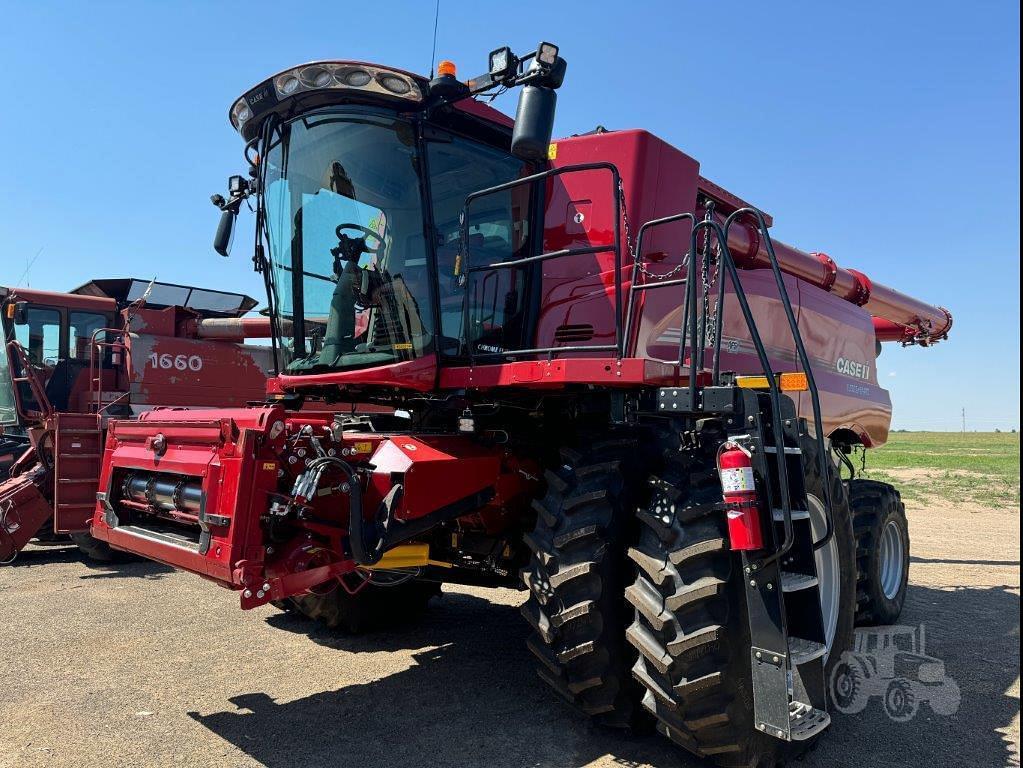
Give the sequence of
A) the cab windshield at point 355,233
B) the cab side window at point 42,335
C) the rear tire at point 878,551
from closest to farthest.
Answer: the cab windshield at point 355,233
the rear tire at point 878,551
the cab side window at point 42,335

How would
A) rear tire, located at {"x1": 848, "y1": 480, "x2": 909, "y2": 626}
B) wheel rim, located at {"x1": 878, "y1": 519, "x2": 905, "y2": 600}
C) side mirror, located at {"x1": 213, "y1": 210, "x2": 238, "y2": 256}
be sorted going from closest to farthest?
1. side mirror, located at {"x1": 213, "y1": 210, "x2": 238, "y2": 256}
2. rear tire, located at {"x1": 848, "y1": 480, "x2": 909, "y2": 626}
3. wheel rim, located at {"x1": 878, "y1": 519, "x2": 905, "y2": 600}

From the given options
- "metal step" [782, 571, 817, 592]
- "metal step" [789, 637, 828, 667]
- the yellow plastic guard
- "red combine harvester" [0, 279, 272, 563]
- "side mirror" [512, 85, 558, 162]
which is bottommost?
"metal step" [789, 637, 828, 667]

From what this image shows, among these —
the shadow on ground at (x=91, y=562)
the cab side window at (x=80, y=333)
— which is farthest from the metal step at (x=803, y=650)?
the cab side window at (x=80, y=333)

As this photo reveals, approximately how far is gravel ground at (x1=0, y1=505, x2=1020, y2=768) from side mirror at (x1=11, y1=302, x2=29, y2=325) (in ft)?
13.6

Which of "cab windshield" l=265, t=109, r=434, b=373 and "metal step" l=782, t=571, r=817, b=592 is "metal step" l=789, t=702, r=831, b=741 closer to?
"metal step" l=782, t=571, r=817, b=592

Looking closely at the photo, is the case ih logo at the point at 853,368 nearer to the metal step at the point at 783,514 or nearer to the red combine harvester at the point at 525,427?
the red combine harvester at the point at 525,427

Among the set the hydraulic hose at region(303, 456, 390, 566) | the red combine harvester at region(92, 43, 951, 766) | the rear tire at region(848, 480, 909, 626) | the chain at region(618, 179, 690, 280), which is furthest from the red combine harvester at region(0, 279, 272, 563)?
the rear tire at region(848, 480, 909, 626)

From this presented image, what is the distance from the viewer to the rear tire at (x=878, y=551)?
5.82m

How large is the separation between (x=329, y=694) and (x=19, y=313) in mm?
7845

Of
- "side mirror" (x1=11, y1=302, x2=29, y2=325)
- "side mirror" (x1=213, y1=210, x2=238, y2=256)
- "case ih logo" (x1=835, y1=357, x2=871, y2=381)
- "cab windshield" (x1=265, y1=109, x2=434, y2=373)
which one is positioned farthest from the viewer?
"side mirror" (x1=11, y1=302, x2=29, y2=325)

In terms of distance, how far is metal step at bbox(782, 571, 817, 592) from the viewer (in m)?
3.27

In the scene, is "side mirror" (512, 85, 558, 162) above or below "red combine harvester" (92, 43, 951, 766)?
above

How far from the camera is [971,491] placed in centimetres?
1931

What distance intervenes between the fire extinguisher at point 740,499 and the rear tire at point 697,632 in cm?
18
